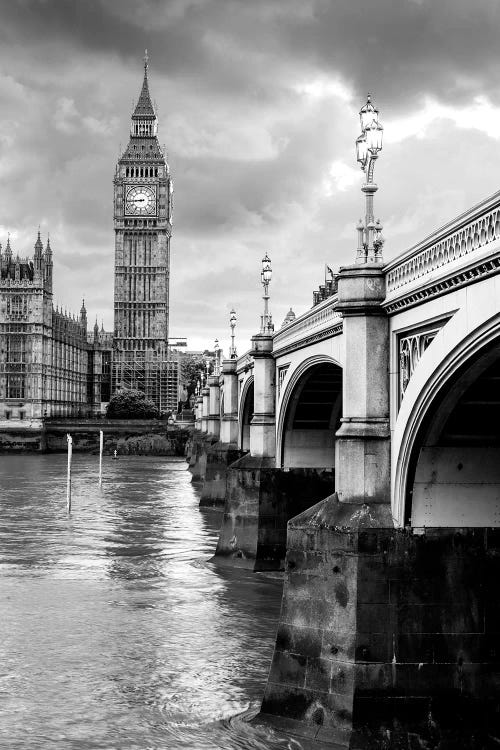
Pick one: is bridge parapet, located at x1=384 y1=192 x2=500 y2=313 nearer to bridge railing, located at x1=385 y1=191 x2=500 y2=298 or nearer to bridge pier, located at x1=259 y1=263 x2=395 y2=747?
bridge railing, located at x1=385 y1=191 x2=500 y2=298

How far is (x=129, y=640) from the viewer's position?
21.4 meters

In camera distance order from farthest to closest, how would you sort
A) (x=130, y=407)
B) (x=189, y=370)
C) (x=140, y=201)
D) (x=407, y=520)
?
(x=189, y=370) < (x=140, y=201) < (x=130, y=407) < (x=407, y=520)

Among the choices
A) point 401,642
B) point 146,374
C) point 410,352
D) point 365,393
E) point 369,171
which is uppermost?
point 146,374

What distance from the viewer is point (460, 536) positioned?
1480 centimetres

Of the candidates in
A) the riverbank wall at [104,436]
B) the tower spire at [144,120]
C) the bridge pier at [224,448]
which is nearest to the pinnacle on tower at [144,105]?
the tower spire at [144,120]

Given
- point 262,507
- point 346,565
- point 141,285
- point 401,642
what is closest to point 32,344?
point 141,285

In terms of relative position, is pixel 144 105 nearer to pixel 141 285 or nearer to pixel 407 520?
pixel 141 285

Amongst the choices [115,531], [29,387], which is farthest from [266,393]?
[29,387]

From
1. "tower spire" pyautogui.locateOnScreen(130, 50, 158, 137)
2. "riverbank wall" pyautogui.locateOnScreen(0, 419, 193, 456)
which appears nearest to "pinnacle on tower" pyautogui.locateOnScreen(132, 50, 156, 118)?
"tower spire" pyautogui.locateOnScreen(130, 50, 158, 137)

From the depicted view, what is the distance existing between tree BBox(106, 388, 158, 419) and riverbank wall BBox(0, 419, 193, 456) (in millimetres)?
11721

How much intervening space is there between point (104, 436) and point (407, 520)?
357ft

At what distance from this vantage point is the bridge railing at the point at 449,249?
476 inches

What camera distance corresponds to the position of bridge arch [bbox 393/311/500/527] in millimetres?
14618

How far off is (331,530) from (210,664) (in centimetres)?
579
